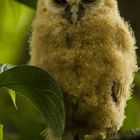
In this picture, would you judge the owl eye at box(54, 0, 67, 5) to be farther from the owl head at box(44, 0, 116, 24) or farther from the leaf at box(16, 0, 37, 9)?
the leaf at box(16, 0, 37, 9)

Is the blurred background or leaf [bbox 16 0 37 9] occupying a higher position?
leaf [bbox 16 0 37 9]

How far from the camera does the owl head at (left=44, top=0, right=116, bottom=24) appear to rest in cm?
378

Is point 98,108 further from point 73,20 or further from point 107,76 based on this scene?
point 73,20

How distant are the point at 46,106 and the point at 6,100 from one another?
1640mm

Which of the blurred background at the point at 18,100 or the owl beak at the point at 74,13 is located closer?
the owl beak at the point at 74,13

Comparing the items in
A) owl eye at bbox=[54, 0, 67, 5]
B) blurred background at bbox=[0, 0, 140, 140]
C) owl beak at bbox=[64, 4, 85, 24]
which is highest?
owl eye at bbox=[54, 0, 67, 5]

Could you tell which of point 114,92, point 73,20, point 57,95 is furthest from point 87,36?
point 57,95

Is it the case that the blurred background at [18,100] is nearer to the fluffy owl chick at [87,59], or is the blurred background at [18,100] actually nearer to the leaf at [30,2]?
the leaf at [30,2]

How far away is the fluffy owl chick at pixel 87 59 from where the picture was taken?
3684 millimetres

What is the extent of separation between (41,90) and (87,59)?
0.59m

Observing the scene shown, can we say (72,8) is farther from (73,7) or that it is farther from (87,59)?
(87,59)

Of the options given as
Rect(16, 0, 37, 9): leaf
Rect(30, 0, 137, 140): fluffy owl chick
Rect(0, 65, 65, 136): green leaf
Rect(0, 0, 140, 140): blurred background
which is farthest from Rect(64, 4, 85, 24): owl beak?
Rect(0, 65, 65, 136): green leaf

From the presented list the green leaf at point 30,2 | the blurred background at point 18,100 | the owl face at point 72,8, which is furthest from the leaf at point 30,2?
the blurred background at point 18,100

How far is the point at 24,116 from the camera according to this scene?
14.7 ft
